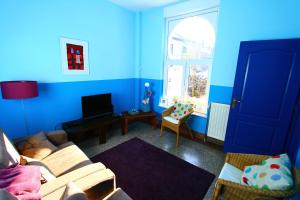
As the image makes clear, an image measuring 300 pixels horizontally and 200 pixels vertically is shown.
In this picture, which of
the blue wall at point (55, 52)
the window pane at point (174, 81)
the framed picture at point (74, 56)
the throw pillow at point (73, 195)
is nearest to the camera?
the throw pillow at point (73, 195)

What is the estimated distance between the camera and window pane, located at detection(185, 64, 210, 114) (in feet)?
10.3

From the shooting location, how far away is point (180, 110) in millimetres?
3211

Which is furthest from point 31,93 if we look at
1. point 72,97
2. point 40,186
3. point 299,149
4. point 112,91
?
point 299,149

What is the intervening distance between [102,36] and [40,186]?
9.24 feet

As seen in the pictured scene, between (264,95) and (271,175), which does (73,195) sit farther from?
(264,95)

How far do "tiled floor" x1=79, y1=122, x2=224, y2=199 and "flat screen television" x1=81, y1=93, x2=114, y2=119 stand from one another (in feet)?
1.70

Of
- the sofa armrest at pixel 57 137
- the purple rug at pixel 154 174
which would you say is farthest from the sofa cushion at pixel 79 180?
the sofa armrest at pixel 57 137

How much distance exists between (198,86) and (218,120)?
843 millimetres

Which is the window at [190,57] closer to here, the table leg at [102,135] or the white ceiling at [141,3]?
the white ceiling at [141,3]

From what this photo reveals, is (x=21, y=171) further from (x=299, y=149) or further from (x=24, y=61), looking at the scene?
(x=299, y=149)

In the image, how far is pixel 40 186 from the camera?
1.19 meters

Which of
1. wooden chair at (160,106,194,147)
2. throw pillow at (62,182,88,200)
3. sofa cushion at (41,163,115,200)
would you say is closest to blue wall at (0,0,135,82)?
wooden chair at (160,106,194,147)

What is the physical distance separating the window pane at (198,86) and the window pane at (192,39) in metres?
0.25

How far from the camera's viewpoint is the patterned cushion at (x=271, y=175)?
47.7 inches
